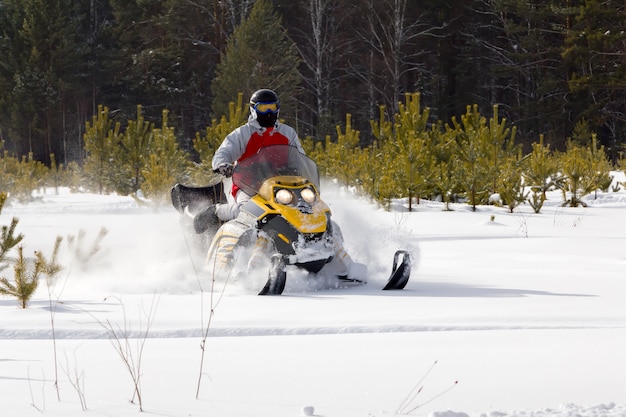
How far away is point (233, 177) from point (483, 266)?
292 centimetres

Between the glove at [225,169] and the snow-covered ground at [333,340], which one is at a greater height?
the glove at [225,169]

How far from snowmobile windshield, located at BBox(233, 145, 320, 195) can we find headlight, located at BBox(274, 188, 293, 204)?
293 mm

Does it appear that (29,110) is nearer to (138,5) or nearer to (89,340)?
(138,5)

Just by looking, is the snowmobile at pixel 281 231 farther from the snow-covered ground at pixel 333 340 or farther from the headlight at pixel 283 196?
the snow-covered ground at pixel 333 340

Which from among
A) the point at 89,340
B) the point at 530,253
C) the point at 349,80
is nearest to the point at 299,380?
the point at 89,340

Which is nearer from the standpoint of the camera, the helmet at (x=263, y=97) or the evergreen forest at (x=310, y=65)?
the helmet at (x=263, y=97)

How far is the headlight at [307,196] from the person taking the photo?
22.6ft

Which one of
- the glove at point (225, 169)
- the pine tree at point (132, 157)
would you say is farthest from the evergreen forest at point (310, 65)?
the glove at point (225, 169)

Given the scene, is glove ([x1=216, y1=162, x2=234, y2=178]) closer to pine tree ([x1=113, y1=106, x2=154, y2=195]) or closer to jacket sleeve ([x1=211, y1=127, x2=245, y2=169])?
jacket sleeve ([x1=211, y1=127, x2=245, y2=169])

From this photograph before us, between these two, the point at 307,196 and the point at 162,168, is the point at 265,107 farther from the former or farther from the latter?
the point at 162,168

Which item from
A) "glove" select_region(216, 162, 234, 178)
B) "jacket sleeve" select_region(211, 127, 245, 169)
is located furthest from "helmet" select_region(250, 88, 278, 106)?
"glove" select_region(216, 162, 234, 178)

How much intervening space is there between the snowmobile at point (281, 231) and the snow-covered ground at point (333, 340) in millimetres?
197

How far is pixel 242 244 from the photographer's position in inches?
274

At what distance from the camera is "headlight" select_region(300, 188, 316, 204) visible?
6.89 m
